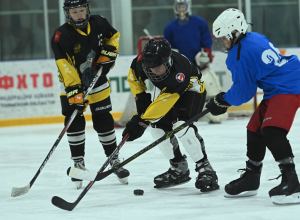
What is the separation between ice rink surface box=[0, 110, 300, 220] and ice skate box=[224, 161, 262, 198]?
47 mm

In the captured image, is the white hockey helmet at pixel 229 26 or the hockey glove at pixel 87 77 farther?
the hockey glove at pixel 87 77

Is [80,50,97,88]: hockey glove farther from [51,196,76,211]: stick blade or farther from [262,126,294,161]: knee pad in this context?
[262,126,294,161]: knee pad

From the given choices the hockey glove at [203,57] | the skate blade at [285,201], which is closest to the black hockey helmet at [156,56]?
the skate blade at [285,201]

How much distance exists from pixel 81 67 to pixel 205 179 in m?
0.97

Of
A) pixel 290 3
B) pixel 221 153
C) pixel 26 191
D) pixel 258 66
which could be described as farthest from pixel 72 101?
pixel 290 3

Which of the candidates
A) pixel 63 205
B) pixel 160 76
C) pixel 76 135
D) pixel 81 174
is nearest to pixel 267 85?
pixel 160 76

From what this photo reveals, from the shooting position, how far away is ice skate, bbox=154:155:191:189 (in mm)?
2809

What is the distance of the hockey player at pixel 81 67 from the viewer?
289 cm

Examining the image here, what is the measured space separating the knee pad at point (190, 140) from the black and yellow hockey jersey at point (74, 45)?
68 cm

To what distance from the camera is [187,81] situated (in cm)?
261

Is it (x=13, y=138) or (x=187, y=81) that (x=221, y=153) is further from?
(x=13, y=138)

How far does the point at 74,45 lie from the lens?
294cm

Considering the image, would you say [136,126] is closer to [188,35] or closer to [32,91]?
[188,35]

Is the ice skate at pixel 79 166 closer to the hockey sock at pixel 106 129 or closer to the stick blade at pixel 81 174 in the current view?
the hockey sock at pixel 106 129
